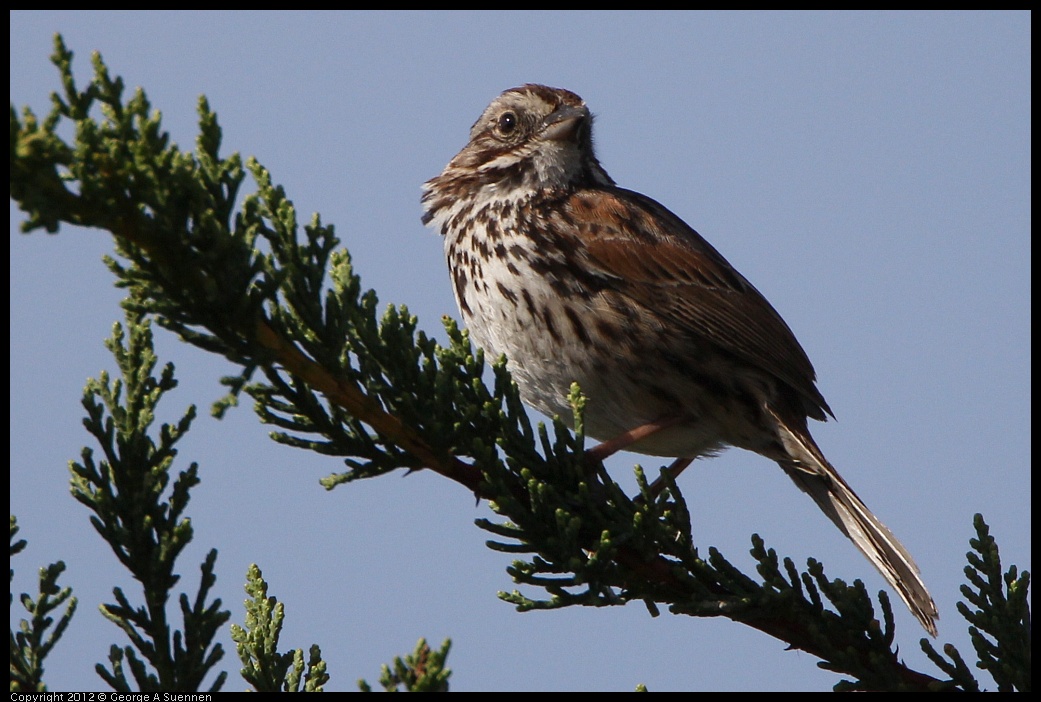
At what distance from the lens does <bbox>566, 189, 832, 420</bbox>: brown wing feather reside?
438 cm

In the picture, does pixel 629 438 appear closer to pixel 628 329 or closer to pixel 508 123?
pixel 628 329

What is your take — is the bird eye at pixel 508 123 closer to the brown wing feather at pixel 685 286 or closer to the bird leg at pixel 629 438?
the brown wing feather at pixel 685 286

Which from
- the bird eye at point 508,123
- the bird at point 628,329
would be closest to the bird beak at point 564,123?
the bird at point 628,329

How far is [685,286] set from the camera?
454 centimetres

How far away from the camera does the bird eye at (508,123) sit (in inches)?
197

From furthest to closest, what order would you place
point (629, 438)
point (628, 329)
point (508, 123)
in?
point (508, 123), point (628, 329), point (629, 438)

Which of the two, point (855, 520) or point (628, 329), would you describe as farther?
point (628, 329)

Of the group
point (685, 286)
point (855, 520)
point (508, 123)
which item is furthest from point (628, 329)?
point (508, 123)

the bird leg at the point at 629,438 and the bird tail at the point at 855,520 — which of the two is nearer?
the bird tail at the point at 855,520

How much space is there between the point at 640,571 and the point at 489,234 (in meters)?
1.85

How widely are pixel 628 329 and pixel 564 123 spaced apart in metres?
1.15

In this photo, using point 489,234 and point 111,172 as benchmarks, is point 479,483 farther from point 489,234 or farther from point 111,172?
point 489,234

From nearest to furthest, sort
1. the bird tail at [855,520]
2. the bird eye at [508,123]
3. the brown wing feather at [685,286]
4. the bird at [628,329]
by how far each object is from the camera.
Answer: the bird tail at [855,520]
the bird at [628,329]
the brown wing feather at [685,286]
the bird eye at [508,123]

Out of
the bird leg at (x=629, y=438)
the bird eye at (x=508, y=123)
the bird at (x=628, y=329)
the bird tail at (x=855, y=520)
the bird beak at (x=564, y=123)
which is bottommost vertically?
the bird tail at (x=855, y=520)
